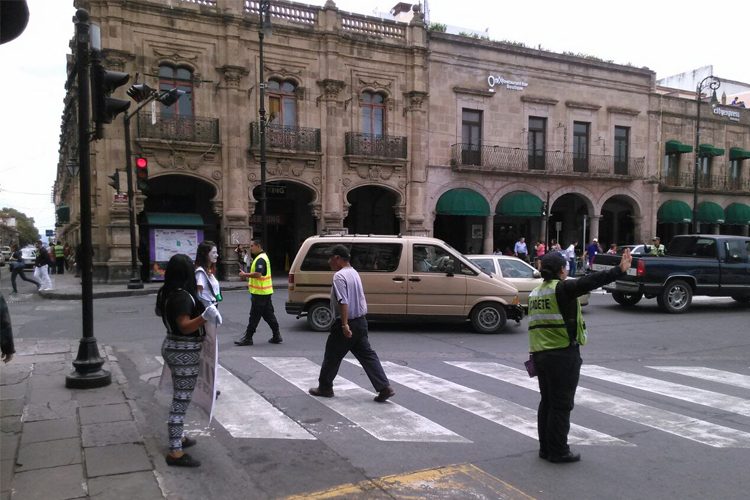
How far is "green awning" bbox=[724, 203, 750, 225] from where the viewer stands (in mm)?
33594

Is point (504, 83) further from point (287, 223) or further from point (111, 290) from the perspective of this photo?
point (111, 290)

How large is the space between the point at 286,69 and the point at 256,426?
20314 millimetres

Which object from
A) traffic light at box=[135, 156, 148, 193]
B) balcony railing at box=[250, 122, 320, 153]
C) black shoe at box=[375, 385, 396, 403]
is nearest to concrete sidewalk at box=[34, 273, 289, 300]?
traffic light at box=[135, 156, 148, 193]

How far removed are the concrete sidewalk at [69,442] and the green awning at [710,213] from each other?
3388cm

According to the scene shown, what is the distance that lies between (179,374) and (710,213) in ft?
116

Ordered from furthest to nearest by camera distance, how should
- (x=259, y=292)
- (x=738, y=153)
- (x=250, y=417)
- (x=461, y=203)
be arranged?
(x=738, y=153), (x=461, y=203), (x=259, y=292), (x=250, y=417)

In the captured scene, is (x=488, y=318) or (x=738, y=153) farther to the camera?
(x=738, y=153)

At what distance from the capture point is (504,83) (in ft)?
88.8

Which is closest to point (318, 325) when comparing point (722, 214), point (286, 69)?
point (286, 69)

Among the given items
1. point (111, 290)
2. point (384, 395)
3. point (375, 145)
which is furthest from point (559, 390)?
point (375, 145)

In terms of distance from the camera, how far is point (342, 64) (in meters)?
24.1

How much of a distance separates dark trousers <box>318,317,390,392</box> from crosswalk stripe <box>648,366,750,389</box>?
4.59 metres

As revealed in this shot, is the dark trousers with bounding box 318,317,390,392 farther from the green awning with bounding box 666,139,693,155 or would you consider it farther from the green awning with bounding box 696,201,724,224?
the green awning with bounding box 696,201,724,224

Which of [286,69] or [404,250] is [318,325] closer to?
[404,250]
